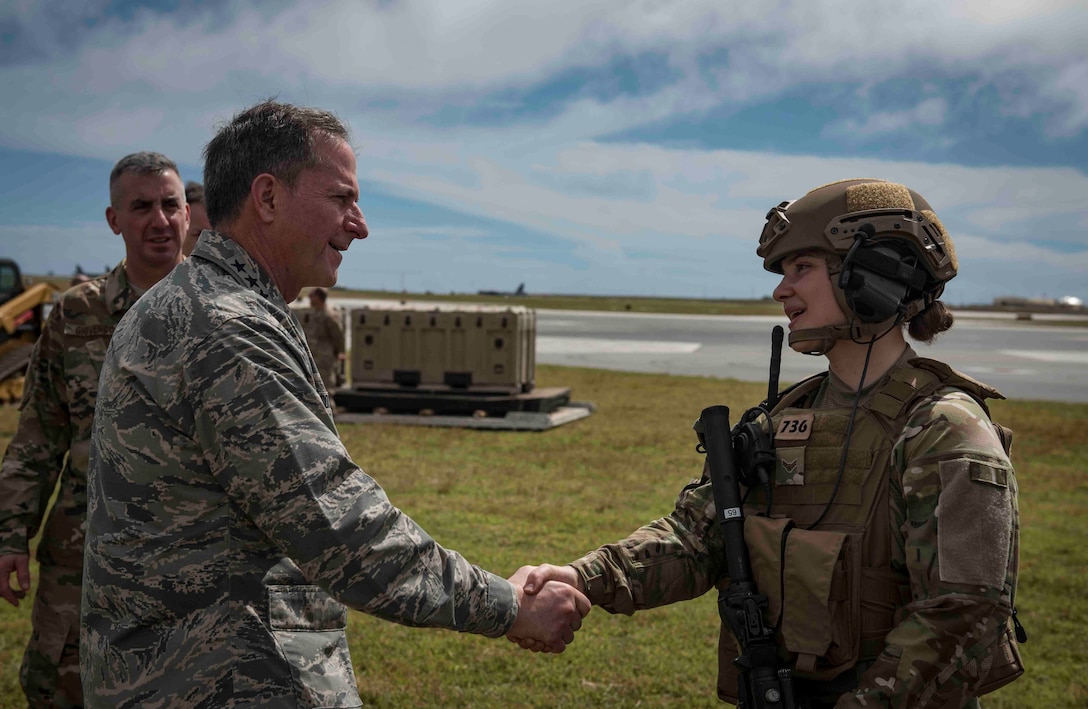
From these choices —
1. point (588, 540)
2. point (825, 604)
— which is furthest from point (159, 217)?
point (588, 540)

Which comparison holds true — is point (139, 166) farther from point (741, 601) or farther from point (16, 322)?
point (16, 322)

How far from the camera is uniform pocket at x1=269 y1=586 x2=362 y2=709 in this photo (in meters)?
2.16

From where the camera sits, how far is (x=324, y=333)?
15.4m

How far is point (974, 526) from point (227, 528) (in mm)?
1720

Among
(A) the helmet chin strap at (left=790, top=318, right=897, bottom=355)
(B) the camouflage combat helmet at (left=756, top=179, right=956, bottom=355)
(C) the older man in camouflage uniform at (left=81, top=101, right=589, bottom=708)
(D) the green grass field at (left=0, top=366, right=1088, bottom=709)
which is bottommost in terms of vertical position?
(D) the green grass field at (left=0, top=366, right=1088, bottom=709)

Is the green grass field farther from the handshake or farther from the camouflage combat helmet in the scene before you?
the camouflage combat helmet

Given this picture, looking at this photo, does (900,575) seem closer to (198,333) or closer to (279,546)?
(279,546)

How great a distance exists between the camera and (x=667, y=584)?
2893mm

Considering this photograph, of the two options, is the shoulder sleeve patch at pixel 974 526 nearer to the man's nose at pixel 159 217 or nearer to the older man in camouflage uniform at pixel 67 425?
the older man in camouflage uniform at pixel 67 425

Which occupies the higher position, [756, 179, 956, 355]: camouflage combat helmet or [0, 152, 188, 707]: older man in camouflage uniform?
[756, 179, 956, 355]: camouflage combat helmet

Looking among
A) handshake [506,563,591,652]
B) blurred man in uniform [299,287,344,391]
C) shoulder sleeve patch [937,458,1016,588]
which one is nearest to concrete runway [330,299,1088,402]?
blurred man in uniform [299,287,344,391]

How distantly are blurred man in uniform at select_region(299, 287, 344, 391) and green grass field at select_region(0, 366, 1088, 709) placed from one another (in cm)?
110

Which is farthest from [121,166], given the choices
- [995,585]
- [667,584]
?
[995,585]

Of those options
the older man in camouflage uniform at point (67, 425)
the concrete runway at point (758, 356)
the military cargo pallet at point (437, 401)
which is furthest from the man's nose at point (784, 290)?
the concrete runway at point (758, 356)
